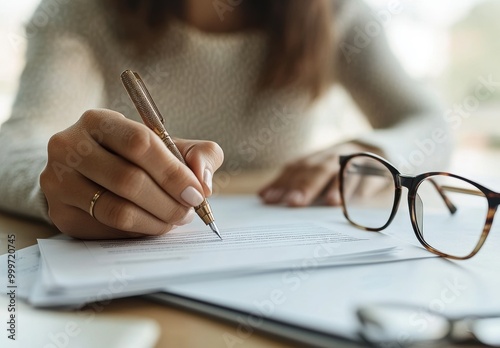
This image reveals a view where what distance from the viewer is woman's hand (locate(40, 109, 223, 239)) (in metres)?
0.42

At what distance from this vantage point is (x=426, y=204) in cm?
69

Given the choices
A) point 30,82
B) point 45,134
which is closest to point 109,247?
point 45,134

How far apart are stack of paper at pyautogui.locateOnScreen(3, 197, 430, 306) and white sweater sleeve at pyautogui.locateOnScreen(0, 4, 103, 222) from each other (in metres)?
0.16

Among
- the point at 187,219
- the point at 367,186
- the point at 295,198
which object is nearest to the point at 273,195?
the point at 295,198

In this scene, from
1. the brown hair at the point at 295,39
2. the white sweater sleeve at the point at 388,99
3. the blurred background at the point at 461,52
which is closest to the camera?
the white sweater sleeve at the point at 388,99

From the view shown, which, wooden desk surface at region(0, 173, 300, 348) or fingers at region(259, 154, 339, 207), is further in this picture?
fingers at region(259, 154, 339, 207)

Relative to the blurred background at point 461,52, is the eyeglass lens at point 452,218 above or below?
below

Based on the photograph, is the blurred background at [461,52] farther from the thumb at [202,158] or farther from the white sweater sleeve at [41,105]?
the thumb at [202,158]

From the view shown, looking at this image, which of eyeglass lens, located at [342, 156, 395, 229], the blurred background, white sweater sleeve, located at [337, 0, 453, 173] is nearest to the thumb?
eyeglass lens, located at [342, 156, 395, 229]

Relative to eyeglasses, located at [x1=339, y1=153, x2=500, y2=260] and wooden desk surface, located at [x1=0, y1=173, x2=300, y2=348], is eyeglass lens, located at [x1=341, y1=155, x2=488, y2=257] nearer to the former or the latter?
eyeglasses, located at [x1=339, y1=153, x2=500, y2=260]

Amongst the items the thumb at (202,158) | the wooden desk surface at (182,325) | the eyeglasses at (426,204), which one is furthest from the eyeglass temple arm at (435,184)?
the wooden desk surface at (182,325)

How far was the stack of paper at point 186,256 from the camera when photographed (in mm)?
327

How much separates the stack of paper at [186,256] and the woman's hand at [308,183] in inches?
6.1

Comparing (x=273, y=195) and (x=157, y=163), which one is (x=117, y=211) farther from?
(x=273, y=195)
